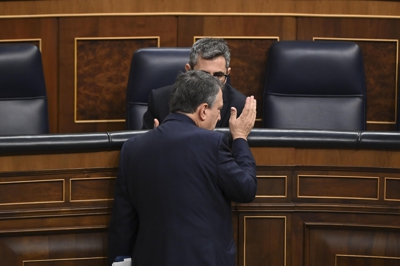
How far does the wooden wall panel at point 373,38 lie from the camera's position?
248 centimetres

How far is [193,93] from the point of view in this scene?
1.44 metres

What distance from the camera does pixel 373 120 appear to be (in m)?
2.53

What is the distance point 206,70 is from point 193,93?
48 cm

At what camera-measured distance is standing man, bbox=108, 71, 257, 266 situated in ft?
4.52

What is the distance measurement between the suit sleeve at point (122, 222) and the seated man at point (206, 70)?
0.46 metres

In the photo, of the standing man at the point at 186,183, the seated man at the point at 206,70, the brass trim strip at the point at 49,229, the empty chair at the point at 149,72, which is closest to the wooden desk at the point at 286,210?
the brass trim strip at the point at 49,229

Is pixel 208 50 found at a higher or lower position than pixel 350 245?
higher

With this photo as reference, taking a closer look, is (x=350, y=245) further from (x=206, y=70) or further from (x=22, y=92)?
(x=22, y=92)

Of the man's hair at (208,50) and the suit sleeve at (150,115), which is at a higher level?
the man's hair at (208,50)

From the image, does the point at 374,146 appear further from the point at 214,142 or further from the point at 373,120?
the point at 373,120

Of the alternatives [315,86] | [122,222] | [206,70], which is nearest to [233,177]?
[122,222]

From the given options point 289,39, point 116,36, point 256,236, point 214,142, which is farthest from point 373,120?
point 214,142

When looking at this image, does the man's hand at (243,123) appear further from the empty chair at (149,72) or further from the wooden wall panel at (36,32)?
the wooden wall panel at (36,32)

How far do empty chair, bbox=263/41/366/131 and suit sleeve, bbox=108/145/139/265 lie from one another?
35.7 inches
